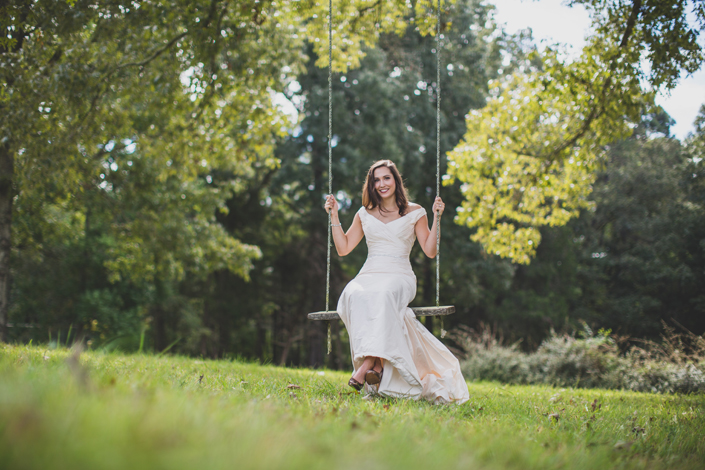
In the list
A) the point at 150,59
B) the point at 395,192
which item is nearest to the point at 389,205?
the point at 395,192

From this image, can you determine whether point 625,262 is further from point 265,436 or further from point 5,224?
point 265,436

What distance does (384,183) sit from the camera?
4.73 meters

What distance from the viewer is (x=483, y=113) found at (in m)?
8.40

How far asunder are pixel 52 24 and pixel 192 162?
10.5 ft

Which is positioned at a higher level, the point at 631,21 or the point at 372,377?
the point at 631,21

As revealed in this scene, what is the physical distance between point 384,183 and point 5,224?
19.3 ft

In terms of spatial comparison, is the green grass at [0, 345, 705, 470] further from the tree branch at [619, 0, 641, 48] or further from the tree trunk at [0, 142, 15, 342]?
the tree trunk at [0, 142, 15, 342]

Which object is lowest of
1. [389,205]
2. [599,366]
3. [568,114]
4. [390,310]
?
[599,366]

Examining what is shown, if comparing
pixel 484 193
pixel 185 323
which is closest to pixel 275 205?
pixel 185 323

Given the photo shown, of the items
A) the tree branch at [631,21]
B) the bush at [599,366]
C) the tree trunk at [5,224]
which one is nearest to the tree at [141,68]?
the tree trunk at [5,224]

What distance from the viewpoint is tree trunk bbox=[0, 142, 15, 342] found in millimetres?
7152

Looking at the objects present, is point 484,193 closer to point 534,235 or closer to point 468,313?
point 534,235

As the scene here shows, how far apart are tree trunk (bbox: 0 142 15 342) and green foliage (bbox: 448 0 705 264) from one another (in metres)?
6.53

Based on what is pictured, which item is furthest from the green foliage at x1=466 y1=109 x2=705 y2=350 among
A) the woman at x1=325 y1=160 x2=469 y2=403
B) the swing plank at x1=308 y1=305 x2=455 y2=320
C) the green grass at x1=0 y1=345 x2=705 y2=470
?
the green grass at x1=0 y1=345 x2=705 y2=470
